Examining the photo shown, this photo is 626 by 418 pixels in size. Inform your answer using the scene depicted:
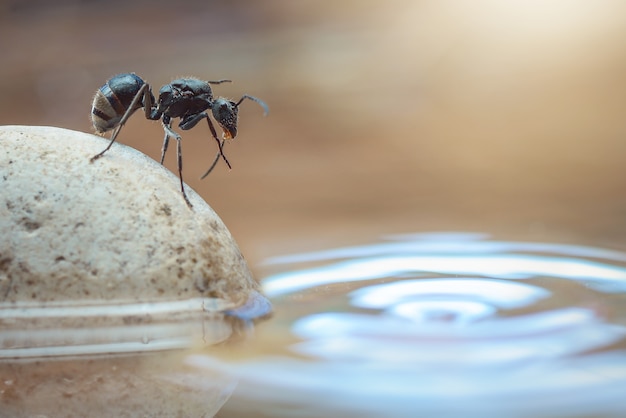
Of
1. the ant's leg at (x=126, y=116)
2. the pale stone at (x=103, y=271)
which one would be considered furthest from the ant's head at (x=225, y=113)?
the pale stone at (x=103, y=271)

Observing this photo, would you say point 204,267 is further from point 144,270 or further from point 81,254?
point 81,254

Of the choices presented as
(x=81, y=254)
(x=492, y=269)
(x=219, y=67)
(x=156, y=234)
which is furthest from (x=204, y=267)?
(x=219, y=67)

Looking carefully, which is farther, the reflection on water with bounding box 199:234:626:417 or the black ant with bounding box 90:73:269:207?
the black ant with bounding box 90:73:269:207

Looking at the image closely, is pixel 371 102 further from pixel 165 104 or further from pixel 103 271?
pixel 103 271

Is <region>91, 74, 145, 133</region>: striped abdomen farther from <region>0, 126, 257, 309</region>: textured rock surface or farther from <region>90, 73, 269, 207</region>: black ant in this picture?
<region>0, 126, 257, 309</region>: textured rock surface

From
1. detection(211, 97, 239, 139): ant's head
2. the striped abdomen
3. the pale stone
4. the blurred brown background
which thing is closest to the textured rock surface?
the pale stone

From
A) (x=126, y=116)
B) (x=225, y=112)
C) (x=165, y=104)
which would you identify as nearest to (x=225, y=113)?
(x=225, y=112)
